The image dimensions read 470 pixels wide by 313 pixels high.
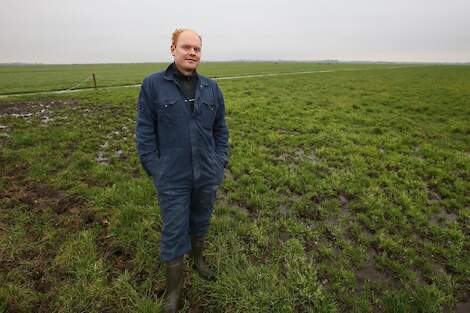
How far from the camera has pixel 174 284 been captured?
3180 millimetres

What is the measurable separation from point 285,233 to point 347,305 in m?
1.54

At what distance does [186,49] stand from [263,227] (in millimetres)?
3335

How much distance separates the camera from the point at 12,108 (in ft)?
51.1

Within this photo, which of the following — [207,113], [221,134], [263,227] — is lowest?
[263,227]

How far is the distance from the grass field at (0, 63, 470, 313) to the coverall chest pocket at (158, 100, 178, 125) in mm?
2163

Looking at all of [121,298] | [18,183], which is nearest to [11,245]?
[121,298]

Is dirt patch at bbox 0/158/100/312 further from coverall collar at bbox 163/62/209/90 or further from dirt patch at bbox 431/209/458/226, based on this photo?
dirt patch at bbox 431/209/458/226

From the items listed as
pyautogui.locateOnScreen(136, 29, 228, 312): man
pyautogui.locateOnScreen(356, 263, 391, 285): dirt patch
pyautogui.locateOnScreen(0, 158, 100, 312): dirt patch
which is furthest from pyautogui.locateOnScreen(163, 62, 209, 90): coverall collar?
pyautogui.locateOnScreen(356, 263, 391, 285): dirt patch

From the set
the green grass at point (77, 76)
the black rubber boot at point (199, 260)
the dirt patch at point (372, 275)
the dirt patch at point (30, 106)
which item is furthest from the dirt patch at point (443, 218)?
the green grass at point (77, 76)

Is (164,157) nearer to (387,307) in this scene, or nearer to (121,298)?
(121,298)

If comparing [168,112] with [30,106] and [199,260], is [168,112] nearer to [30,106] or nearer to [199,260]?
[199,260]

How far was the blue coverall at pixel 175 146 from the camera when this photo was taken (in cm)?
280

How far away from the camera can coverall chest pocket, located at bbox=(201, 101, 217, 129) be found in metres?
2.98

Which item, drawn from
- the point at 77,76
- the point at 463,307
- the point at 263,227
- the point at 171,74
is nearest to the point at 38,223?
the point at 171,74
